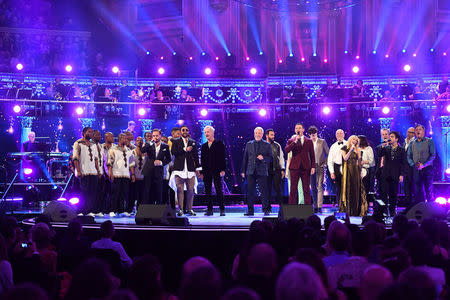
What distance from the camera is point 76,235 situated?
5.70 m

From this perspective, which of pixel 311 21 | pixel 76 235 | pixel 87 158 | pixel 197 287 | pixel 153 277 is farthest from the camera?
pixel 311 21

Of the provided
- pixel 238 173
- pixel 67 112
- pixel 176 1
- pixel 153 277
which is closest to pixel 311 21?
pixel 176 1

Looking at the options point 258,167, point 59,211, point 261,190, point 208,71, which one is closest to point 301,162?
point 258,167

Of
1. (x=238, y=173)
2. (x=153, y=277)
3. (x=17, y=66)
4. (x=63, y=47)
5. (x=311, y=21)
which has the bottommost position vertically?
(x=153, y=277)

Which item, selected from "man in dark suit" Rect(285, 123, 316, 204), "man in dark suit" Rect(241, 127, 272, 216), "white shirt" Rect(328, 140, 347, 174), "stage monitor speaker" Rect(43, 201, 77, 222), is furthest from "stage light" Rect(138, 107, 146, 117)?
"stage monitor speaker" Rect(43, 201, 77, 222)

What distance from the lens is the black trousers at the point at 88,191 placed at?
9.68 m

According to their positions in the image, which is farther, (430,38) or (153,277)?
(430,38)

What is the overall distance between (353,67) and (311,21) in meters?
3.91

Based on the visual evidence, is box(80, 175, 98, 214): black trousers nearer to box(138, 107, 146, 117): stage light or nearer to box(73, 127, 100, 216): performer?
box(73, 127, 100, 216): performer

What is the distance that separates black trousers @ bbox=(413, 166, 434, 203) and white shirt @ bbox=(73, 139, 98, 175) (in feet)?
19.8

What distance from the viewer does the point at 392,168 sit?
9.94 meters

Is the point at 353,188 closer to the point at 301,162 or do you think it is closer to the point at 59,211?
the point at 301,162

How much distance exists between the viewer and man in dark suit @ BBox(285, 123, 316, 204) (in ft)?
32.7

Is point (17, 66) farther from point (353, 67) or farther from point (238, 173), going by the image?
point (353, 67)
